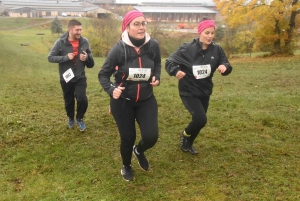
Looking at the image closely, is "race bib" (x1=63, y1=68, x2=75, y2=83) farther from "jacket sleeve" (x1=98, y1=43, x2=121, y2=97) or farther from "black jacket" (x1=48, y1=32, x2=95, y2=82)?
"jacket sleeve" (x1=98, y1=43, x2=121, y2=97)

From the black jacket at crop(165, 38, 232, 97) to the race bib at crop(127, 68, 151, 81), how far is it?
761mm

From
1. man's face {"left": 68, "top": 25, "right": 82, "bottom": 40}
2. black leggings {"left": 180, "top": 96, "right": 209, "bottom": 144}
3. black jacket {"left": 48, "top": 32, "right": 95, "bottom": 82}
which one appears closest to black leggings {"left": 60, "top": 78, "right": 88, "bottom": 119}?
black jacket {"left": 48, "top": 32, "right": 95, "bottom": 82}

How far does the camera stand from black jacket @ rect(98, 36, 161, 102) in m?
3.84

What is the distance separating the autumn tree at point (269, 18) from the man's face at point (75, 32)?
2155 centimetres

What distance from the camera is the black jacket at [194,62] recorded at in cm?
469

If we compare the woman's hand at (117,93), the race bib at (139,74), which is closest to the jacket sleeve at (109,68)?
the woman's hand at (117,93)

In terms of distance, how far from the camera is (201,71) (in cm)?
468

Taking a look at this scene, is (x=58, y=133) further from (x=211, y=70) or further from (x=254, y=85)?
(x=254, y=85)

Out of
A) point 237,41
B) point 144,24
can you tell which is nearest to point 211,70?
point 144,24

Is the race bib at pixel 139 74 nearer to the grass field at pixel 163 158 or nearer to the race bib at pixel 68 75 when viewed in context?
the grass field at pixel 163 158

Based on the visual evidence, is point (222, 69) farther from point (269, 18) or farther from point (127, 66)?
point (269, 18)

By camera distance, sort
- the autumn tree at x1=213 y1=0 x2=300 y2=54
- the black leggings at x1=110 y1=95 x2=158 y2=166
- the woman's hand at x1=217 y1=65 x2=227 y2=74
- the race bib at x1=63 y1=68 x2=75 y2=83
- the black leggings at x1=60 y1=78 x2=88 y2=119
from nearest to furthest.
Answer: the black leggings at x1=110 y1=95 x2=158 y2=166 → the woman's hand at x1=217 y1=65 x2=227 y2=74 → the race bib at x1=63 y1=68 x2=75 y2=83 → the black leggings at x1=60 y1=78 x2=88 y2=119 → the autumn tree at x1=213 y1=0 x2=300 y2=54

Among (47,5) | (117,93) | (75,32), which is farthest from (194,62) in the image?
(47,5)

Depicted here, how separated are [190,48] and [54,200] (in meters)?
3.06
